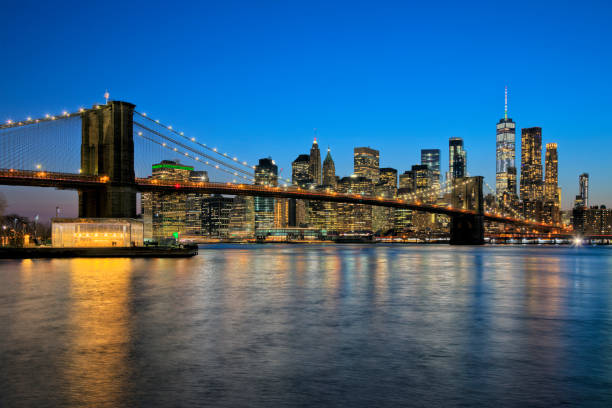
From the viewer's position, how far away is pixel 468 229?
11494cm

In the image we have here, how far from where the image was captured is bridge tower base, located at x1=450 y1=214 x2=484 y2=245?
112 m

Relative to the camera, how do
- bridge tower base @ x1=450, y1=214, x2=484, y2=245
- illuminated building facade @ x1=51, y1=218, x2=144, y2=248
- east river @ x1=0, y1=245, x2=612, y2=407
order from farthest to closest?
bridge tower base @ x1=450, y1=214, x2=484, y2=245, illuminated building facade @ x1=51, y1=218, x2=144, y2=248, east river @ x1=0, y1=245, x2=612, y2=407

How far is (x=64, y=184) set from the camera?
55.7 meters

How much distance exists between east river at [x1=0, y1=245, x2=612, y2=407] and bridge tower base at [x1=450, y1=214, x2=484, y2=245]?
86.6m

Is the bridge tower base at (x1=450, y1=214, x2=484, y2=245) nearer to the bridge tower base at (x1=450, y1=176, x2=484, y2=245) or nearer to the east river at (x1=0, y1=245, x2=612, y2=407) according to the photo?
the bridge tower base at (x1=450, y1=176, x2=484, y2=245)

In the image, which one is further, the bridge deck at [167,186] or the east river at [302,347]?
the bridge deck at [167,186]

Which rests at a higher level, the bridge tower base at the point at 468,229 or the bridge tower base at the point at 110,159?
the bridge tower base at the point at 110,159

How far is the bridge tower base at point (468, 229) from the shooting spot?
112000 millimetres

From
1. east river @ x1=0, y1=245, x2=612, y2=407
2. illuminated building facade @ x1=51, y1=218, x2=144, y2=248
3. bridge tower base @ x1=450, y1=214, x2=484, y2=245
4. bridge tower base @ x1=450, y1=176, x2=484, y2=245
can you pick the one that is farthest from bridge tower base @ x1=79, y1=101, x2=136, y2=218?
bridge tower base @ x1=450, y1=214, x2=484, y2=245

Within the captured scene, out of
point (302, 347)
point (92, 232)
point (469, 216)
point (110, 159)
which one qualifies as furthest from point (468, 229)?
point (302, 347)

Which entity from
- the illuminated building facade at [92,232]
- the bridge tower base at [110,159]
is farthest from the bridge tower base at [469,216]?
the illuminated building facade at [92,232]

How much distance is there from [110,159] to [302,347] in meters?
A: 49.5

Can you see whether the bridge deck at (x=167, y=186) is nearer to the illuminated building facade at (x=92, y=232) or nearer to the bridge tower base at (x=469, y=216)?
the illuminated building facade at (x=92, y=232)

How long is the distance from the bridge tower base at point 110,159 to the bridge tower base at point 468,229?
72370mm
